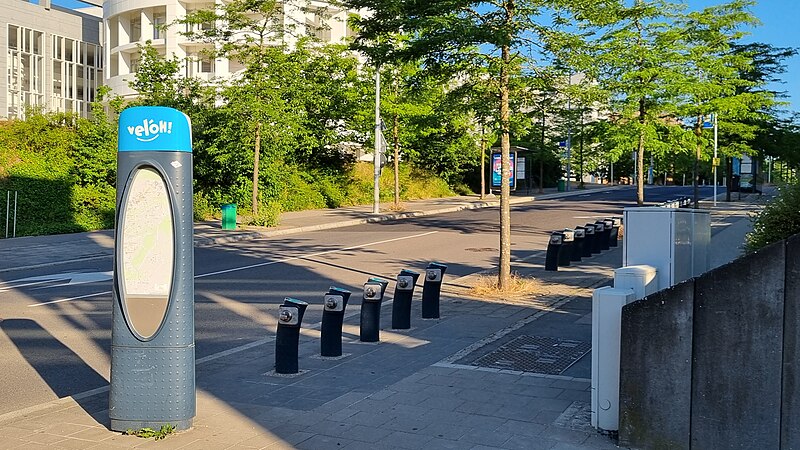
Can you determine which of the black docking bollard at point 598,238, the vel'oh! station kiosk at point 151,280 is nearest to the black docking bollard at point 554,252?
the black docking bollard at point 598,238

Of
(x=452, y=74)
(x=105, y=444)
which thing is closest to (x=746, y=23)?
(x=452, y=74)

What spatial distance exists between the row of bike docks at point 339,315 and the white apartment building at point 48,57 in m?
41.1

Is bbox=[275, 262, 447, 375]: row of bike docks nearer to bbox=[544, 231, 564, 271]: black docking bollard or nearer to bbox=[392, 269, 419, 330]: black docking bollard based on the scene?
bbox=[392, 269, 419, 330]: black docking bollard

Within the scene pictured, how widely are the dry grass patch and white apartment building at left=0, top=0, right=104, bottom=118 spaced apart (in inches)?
1555

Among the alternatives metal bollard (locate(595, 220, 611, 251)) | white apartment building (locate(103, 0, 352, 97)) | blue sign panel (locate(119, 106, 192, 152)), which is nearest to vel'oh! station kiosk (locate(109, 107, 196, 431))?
blue sign panel (locate(119, 106, 192, 152))

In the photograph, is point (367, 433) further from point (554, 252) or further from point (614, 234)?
point (614, 234)

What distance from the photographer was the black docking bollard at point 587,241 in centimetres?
1759

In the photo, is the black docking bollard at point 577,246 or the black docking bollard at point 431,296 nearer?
the black docking bollard at point 431,296

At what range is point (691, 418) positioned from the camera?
5215 millimetres

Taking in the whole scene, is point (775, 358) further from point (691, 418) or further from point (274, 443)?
point (274, 443)

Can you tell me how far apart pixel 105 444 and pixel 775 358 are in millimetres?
4547

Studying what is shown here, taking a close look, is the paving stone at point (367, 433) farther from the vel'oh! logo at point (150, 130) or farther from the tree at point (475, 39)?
the tree at point (475, 39)

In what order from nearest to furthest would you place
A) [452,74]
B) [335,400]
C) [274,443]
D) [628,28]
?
[274,443] → [335,400] → [452,74] → [628,28]

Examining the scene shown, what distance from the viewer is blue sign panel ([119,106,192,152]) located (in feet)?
19.6
